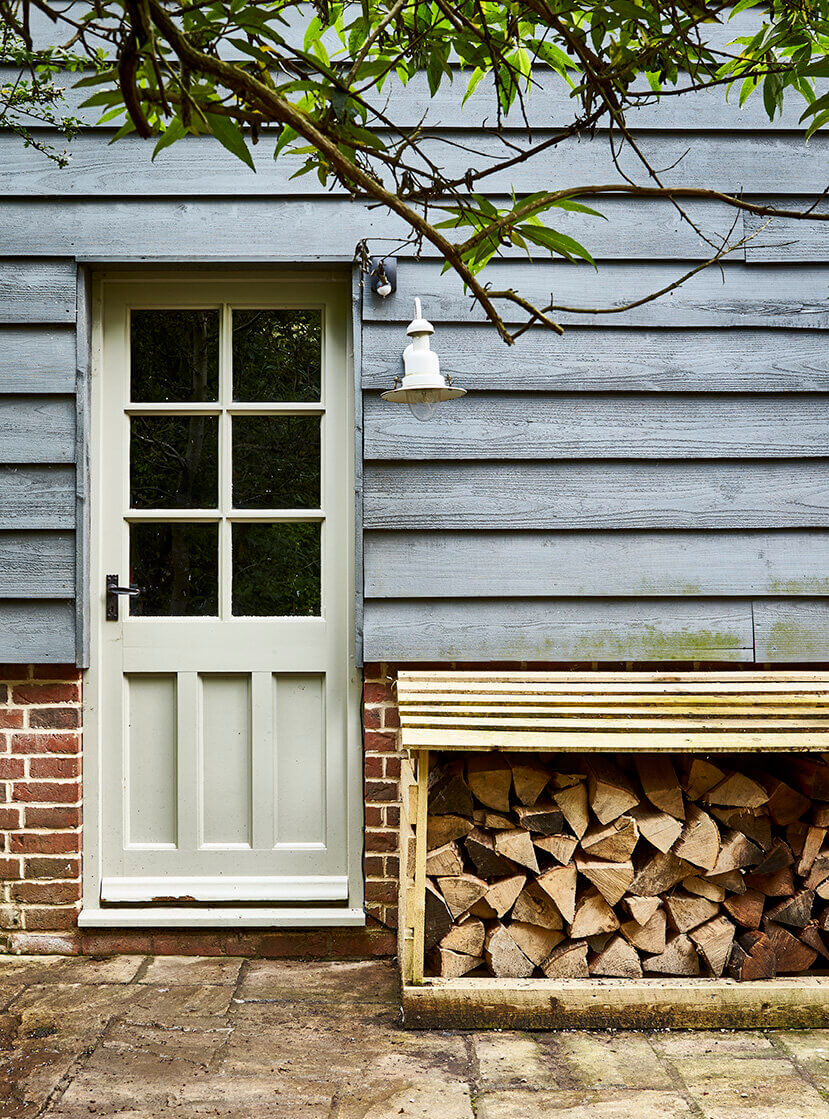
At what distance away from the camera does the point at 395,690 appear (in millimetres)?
2971

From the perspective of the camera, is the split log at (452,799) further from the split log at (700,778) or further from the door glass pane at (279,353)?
the door glass pane at (279,353)

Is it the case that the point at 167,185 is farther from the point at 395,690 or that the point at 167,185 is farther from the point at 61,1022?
the point at 61,1022

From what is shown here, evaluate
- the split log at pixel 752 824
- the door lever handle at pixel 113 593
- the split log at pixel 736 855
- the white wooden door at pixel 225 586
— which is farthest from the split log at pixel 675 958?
the door lever handle at pixel 113 593

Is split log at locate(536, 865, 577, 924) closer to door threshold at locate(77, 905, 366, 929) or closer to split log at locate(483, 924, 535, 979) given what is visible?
split log at locate(483, 924, 535, 979)

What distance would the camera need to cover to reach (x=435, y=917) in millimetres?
2502

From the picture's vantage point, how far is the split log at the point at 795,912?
2.54 metres

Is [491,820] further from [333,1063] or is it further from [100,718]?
[100,718]

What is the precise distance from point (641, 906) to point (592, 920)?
0.14m

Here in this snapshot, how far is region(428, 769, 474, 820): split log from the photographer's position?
2.56m

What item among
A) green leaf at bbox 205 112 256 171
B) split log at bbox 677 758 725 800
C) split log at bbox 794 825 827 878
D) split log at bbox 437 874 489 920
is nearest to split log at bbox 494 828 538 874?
split log at bbox 437 874 489 920

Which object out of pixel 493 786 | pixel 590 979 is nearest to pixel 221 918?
pixel 493 786

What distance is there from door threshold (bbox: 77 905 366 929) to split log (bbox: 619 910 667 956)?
2.79ft

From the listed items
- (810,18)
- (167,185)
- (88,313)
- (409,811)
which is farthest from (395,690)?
(810,18)

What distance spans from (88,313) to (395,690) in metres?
1.54
